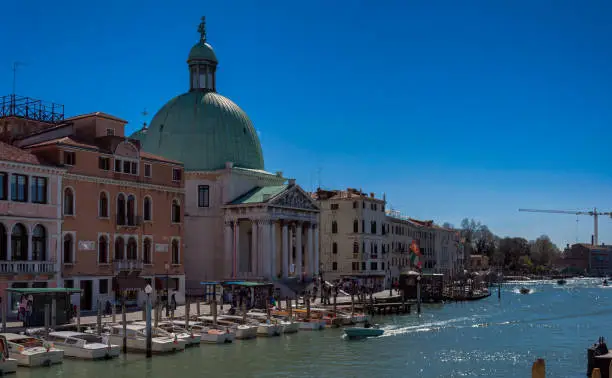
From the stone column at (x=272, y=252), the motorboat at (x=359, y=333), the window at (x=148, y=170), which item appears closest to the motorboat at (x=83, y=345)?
the motorboat at (x=359, y=333)

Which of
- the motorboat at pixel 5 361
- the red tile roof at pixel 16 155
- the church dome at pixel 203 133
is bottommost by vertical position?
the motorboat at pixel 5 361

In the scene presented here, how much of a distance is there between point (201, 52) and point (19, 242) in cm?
3803

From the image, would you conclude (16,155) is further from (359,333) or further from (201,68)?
(201,68)

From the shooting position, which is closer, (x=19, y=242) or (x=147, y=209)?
(x=19, y=242)

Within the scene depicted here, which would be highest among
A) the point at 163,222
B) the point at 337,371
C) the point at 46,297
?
the point at 163,222

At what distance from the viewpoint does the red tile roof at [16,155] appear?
44.6 metres

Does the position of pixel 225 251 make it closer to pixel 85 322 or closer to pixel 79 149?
pixel 79 149

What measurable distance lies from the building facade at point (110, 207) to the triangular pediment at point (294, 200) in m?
14.0

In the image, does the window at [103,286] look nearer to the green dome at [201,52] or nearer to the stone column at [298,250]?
the stone column at [298,250]

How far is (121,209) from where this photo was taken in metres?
53.8

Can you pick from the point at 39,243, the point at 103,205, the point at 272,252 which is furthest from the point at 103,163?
the point at 272,252

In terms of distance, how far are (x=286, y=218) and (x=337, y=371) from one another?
37868 millimetres

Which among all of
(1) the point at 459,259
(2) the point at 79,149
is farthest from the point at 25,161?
(1) the point at 459,259

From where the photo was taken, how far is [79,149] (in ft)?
165
